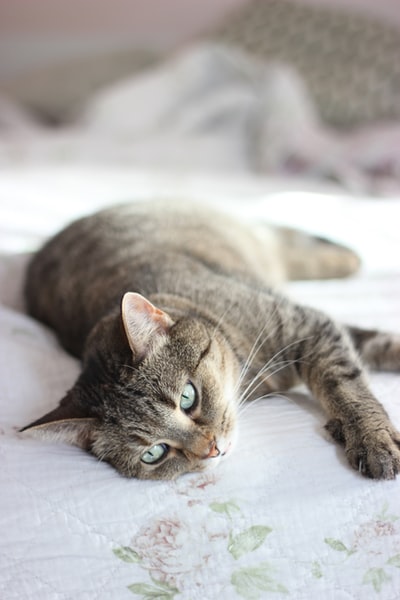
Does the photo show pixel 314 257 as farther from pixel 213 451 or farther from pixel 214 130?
pixel 214 130

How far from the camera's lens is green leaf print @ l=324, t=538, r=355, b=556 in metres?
0.90

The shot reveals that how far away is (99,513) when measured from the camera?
951 mm

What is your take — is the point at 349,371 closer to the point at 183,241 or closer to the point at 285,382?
the point at 285,382

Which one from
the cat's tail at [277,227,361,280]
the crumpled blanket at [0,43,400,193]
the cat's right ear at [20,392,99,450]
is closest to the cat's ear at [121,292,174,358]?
the cat's right ear at [20,392,99,450]

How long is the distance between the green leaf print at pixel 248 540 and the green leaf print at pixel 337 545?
0.29 ft

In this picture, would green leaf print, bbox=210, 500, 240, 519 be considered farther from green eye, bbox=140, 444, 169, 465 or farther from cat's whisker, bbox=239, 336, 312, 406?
cat's whisker, bbox=239, 336, 312, 406

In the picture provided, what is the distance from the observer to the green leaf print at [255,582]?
0.87 metres

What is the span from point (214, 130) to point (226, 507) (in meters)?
2.64

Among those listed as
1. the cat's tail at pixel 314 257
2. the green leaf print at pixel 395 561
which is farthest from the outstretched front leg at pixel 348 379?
the cat's tail at pixel 314 257

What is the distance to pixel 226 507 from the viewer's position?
95cm

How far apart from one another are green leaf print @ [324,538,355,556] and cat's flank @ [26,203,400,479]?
0.41 feet

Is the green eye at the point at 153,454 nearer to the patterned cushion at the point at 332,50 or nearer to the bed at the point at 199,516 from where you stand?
the bed at the point at 199,516

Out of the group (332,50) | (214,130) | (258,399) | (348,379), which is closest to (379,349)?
(348,379)

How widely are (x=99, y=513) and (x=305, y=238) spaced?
1.37 meters
